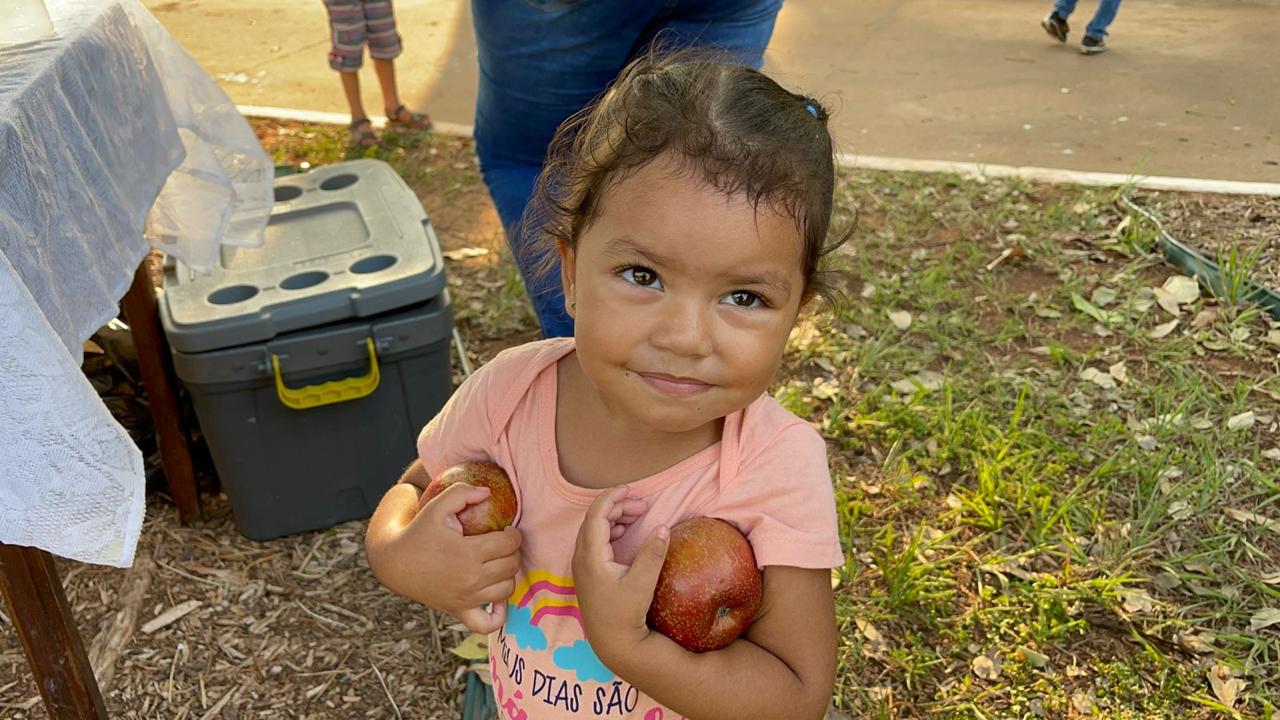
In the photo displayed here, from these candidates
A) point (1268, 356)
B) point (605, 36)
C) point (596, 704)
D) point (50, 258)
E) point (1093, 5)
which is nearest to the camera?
point (596, 704)

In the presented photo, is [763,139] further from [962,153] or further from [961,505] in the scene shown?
[962,153]

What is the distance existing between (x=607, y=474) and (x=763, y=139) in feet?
1.80

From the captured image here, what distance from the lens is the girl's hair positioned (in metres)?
1.48

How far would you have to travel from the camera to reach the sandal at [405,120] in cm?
600

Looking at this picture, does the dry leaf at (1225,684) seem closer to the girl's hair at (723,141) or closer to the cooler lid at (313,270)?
the girl's hair at (723,141)

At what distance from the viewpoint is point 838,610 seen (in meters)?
2.80

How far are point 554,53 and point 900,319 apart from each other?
1.83 metres

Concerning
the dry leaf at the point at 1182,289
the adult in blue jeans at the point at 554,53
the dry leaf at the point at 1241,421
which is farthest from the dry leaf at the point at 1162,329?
the adult in blue jeans at the point at 554,53

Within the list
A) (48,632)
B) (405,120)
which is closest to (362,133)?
(405,120)

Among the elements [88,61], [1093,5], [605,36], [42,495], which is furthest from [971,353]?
[1093,5]

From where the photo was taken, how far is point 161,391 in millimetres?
2996

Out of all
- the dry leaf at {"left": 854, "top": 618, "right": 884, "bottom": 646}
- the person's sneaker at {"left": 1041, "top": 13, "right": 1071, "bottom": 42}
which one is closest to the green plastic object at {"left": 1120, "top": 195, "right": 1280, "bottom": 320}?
the dry leaf at {"left": 854, "top": 618, "right": 884, "bottom": 646}

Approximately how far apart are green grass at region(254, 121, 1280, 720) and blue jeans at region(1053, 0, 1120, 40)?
2.58 m

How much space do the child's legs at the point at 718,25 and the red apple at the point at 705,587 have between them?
142 centimetres
